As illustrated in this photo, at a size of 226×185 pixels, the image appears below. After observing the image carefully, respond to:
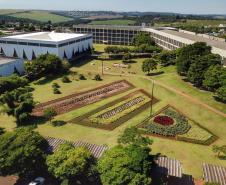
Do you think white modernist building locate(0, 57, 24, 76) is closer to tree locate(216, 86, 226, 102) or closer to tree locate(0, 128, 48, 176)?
tree locate(0, 128, 48, 176)

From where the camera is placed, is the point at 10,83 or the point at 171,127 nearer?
the point at 171,127

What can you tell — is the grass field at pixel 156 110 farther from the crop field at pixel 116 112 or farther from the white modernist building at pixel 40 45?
the white modernist building at pixel 40 45

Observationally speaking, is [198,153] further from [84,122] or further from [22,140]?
[22,140]

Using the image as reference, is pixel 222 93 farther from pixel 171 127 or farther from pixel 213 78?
pixel 171 127

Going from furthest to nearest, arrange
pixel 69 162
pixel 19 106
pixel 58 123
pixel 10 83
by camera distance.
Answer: pixel 10 83 < pixel 19 106 < pixel 58 123 < pixel 69 162

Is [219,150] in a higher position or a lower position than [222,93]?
lower

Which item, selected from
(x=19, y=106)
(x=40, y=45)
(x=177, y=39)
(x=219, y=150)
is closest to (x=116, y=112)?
(x=19, y=106)
